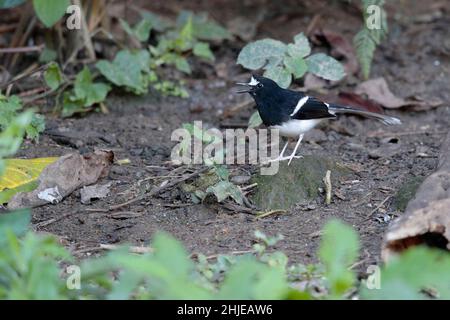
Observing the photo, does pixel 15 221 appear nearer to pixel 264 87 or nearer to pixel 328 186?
pixel 328 186

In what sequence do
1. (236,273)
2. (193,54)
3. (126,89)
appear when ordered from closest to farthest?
(236,273)
(126,89)
(193,54)

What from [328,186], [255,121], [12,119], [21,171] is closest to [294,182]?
[328,186]

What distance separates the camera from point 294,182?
16.6ft

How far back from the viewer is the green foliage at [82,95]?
21.5 ft

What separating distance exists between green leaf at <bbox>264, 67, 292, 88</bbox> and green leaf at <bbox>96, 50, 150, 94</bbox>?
1422mm

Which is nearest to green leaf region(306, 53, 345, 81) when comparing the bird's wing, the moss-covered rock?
the bird's wing

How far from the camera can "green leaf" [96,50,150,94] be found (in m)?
6.72

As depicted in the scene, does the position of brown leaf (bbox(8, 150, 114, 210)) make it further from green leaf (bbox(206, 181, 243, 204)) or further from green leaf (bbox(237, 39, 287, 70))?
green leaf (bbox(237, 39, 287, 70))

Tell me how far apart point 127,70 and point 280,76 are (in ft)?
5.24
